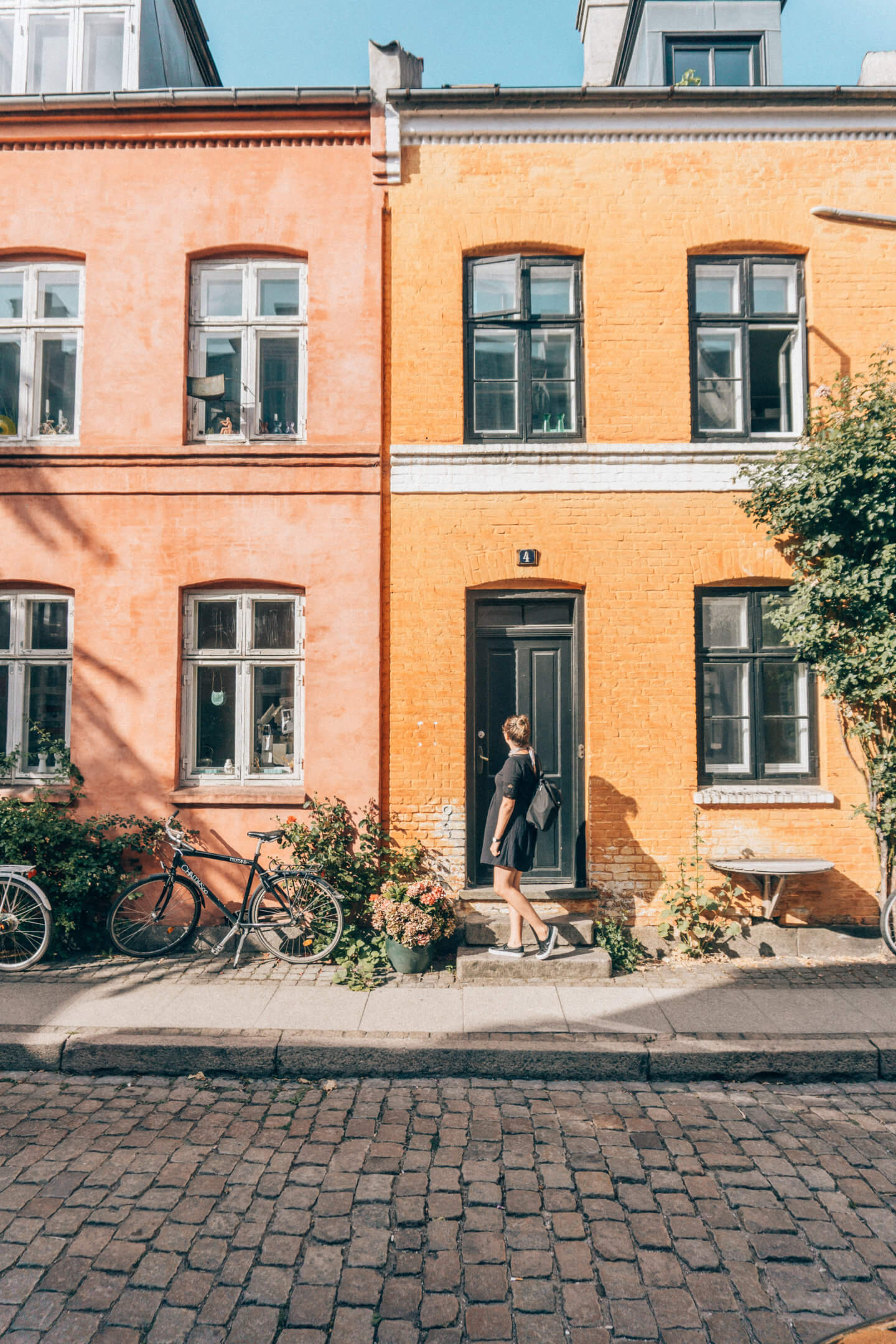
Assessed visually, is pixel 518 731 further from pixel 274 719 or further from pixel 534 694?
pixel 274 719

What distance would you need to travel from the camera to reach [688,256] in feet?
25.8

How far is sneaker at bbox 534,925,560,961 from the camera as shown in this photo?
664cm

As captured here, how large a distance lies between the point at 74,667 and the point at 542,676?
14.5ft

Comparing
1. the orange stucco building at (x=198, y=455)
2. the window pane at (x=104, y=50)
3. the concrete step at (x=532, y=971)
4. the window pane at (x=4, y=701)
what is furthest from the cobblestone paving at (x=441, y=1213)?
the window pane at (x=104, y=50)

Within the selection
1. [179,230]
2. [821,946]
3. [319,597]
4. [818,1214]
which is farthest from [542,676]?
[179,230]

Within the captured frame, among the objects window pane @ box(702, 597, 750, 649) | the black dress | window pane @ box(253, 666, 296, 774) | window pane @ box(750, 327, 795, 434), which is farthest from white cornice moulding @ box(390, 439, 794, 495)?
the black dress

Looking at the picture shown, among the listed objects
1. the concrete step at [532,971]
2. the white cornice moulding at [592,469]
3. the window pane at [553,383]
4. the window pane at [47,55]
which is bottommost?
the concrete step at [532,971]

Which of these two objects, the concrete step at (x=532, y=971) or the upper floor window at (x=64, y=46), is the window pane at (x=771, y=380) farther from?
the upper floor window at (x=64, y=46)

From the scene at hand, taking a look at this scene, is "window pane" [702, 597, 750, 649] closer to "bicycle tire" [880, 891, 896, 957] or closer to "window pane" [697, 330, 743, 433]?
"window pane" [697, 330, 743, 433]

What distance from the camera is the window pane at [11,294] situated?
810 cm

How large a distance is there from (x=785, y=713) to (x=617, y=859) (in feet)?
7.04

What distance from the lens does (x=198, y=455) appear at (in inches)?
303

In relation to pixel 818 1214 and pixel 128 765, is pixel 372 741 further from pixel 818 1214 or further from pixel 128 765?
pixel 818 1214

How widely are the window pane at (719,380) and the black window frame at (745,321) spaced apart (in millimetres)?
42
